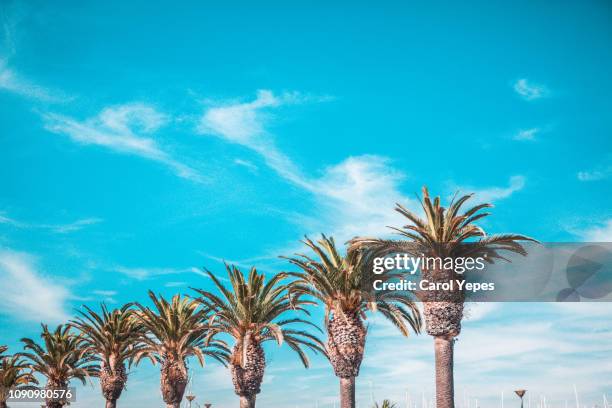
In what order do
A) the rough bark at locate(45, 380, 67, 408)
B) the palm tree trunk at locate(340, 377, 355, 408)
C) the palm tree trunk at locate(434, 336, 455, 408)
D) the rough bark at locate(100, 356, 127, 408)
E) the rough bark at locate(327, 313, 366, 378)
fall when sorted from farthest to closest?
the rough bark at locate(45, 380, 67, 408) → the rough bark at locate(100, 356, 127, 408) → the palm tree trunk at locate(340, 377, 355, 408) → the rough bark at locate(327, 313, 366, 378) → the palm tree trunk at locate(434, 336, 455, 408)

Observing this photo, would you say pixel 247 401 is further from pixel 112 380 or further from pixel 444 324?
pixel 112 380

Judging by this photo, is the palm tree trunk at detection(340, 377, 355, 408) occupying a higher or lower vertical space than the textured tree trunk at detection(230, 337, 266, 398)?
lower

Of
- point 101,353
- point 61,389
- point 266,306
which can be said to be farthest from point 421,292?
point 61,389

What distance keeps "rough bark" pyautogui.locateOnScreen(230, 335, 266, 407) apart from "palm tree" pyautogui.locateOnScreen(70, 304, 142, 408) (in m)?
10.7

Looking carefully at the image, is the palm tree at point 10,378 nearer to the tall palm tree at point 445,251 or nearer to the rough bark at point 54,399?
the rough bark at point 54,399

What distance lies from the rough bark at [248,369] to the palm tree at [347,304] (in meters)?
4.53

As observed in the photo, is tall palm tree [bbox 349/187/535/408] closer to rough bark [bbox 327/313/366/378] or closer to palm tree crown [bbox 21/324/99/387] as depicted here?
rough bark [bbox 327/313/366/378]

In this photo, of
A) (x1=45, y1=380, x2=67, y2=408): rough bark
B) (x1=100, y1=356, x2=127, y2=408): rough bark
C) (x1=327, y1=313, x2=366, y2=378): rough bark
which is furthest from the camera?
(x1=45, y1=380, x2=67, y2=408): rough bark

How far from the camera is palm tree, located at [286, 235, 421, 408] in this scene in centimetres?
3203

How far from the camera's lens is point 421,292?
1197 inches

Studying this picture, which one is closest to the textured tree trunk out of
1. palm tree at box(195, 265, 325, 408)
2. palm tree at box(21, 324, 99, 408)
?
palm tree at box(195, 265, 325, 408)

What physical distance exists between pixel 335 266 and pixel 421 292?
4481 millimetres

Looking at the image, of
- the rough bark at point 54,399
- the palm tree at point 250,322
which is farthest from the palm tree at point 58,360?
the palm tree at point 250,322

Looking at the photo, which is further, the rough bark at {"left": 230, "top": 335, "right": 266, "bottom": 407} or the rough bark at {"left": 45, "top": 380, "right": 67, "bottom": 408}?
the rough bark at {"left": 45, "top": 380, "right": 67, "bottom": 408}
